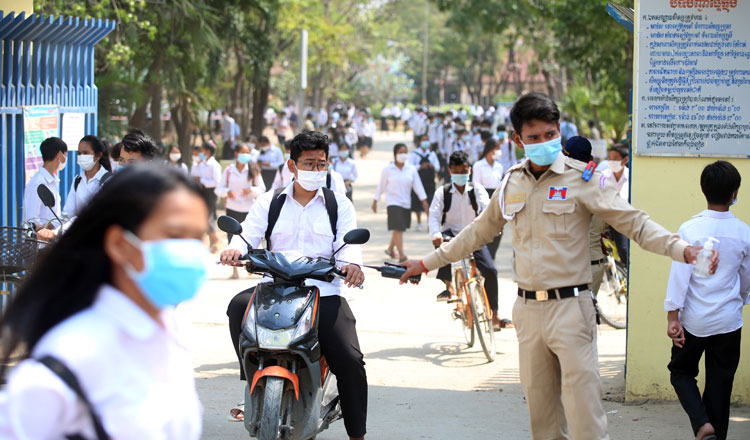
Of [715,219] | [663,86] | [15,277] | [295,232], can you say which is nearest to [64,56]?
[15,277]

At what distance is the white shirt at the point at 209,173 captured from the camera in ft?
50.2

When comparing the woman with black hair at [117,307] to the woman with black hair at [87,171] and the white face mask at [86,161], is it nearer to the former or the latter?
the woman with black hair at [87,171]

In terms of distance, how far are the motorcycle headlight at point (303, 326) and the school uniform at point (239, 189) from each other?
27.6 feet

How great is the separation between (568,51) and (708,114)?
1477cm

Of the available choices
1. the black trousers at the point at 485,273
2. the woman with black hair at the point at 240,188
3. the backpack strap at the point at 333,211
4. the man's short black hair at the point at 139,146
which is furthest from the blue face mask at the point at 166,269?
the woman with black hair at the point at 240,188

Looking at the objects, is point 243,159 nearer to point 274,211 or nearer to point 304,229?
point 274,211

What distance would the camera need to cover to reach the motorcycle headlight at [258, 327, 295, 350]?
15.1 ft

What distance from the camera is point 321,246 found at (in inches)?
211

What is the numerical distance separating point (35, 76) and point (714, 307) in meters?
6.94

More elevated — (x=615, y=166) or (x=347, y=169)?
(x=615, y=166)

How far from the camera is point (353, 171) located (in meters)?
17.2

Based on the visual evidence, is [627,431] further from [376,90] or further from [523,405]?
[376,90]

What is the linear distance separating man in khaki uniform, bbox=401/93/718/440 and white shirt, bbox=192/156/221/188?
11.2 m

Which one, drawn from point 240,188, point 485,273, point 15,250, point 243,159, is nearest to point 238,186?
point 240,188
